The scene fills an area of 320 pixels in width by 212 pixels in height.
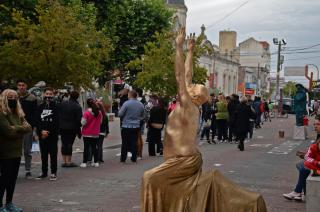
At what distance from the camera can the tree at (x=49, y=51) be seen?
19359 millimetres

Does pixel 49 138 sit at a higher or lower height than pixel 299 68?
lower

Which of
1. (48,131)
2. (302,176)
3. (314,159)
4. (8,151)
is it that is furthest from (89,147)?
(314,159)

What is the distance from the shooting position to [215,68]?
77312 mm

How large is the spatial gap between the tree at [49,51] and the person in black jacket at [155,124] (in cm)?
476

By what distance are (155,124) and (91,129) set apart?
288 centimetres

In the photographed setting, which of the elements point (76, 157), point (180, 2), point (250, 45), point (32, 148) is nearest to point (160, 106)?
point (76, 157)

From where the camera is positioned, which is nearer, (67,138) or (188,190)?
(188,190)

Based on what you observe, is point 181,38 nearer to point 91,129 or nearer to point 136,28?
point 91,129

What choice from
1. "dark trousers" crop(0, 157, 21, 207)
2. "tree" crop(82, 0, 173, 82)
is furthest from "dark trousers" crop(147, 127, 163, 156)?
"tree" crop(82, 0, 173, 82)

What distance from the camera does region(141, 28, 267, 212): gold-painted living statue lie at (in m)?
5.58

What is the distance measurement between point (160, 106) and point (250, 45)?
108206 mm

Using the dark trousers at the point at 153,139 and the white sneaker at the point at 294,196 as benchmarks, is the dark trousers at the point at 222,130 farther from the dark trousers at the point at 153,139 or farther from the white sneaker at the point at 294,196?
the white sneaker at the point at 294,196

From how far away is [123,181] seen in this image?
1122cm

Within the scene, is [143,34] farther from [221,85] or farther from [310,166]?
[221,85]
